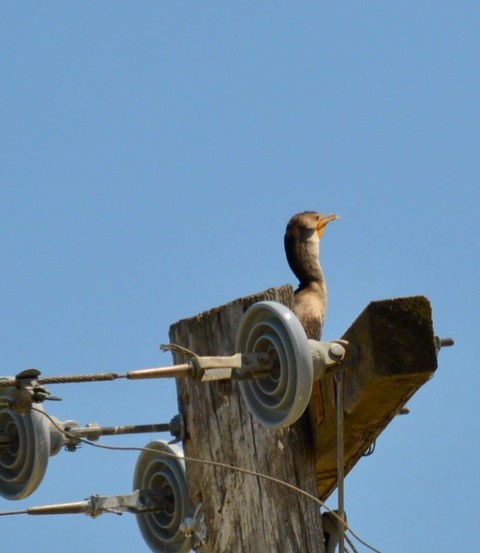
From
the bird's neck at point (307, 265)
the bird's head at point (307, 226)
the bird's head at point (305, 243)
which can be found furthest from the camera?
the bird's head at point (307, 226)

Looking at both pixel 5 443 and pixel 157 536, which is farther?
pixel 157 536

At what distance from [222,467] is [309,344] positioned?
26.4 inches

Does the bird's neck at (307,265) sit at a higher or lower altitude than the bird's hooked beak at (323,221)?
lower

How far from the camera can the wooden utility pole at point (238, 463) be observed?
500 centimetres

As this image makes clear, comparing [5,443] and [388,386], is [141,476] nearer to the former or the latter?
[5,443]

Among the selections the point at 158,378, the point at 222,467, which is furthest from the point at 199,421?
the point at 158,378

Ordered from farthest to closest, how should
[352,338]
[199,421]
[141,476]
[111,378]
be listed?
[141,476]
[199,421]
[352,338]
[111,378]

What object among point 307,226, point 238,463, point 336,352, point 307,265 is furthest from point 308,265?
point 336,352

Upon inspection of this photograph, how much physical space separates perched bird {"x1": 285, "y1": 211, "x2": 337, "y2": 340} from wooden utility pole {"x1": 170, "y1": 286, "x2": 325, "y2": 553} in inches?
131

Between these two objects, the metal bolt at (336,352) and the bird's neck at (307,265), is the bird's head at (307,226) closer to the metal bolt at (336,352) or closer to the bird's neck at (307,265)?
the bird's neck at (307,265)

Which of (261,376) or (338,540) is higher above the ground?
(261,376)

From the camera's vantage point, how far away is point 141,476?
576 centimetres

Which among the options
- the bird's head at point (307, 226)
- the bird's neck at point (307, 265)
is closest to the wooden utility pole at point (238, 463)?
the bird's neck at point (307, 265)

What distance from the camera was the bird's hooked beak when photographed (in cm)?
1133
